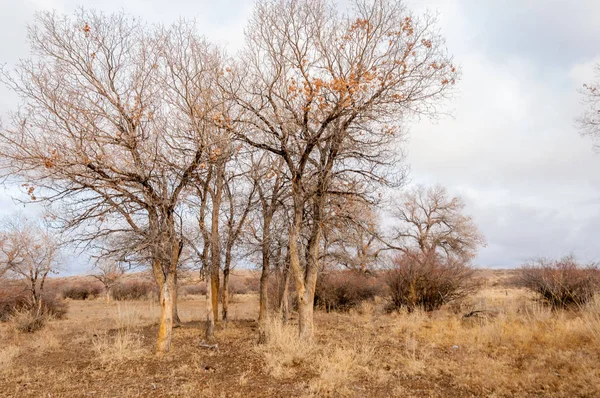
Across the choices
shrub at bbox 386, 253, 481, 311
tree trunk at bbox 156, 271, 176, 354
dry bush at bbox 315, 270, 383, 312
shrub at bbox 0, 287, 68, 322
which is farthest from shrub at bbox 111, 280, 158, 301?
tree trunk at bbox 156, 271, 176, 354

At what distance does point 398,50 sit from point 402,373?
22.6ft

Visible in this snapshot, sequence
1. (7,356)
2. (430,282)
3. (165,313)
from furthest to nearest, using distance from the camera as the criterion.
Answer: (430,282) → (7,356) → (165,313)

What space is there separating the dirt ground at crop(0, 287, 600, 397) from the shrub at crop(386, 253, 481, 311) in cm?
427

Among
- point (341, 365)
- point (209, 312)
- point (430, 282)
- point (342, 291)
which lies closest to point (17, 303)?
point (209, 312)

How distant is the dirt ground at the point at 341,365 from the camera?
583cm

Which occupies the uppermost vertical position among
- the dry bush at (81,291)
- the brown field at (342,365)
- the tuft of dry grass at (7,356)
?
the dry bush at (81,291)

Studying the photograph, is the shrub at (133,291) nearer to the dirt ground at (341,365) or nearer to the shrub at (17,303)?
the shrub at (17,303)

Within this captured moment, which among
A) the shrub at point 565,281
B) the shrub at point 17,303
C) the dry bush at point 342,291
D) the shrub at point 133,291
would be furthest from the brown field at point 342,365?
the shrub at point 133,291

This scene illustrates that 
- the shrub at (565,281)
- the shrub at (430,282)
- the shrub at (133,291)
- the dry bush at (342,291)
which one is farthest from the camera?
the shrub at (133,291)

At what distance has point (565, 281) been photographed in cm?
1323

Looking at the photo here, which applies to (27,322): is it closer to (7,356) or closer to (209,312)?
(7,356)

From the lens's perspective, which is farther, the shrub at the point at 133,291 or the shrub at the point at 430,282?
the shrub at the point at 133,291

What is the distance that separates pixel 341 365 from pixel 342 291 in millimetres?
12906

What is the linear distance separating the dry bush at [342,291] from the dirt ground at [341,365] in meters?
8.56
